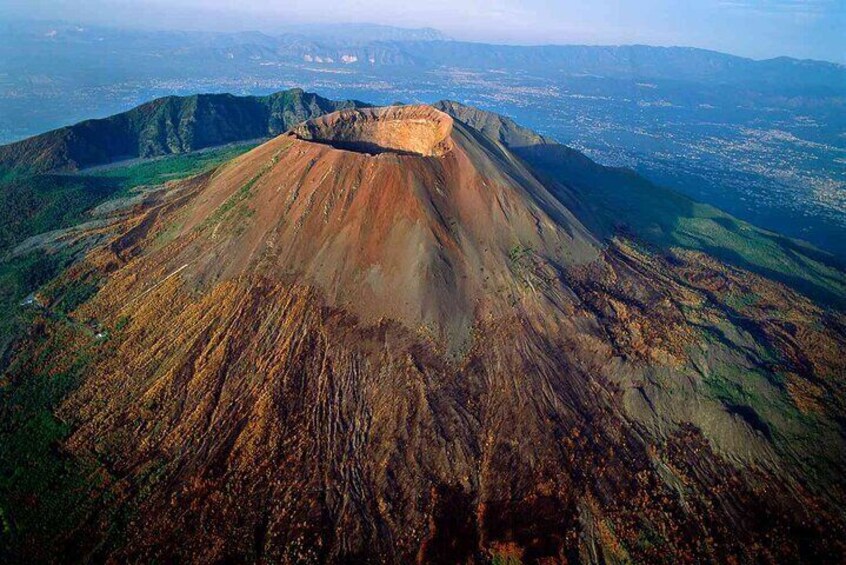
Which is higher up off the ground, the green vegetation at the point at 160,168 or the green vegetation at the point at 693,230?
the green vegetation at the point at 693,230

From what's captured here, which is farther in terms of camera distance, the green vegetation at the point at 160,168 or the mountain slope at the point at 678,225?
the green vegetation at the point at 160,168

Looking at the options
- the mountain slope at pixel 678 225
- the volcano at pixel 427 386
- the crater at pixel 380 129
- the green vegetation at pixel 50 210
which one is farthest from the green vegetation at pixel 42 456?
the mountain slope at pixel 678 225

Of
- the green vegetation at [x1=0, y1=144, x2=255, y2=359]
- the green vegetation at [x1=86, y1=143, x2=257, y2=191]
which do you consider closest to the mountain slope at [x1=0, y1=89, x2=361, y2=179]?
the green vegetation at [x1=86, y1=143, x2=257, y2=191]

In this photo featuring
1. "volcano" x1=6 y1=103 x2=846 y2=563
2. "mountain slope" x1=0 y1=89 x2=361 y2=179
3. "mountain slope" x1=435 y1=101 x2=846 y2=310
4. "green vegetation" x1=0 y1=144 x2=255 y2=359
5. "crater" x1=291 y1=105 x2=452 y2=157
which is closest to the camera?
"volcano" x1=6 y1=103 x2=846 y2=563

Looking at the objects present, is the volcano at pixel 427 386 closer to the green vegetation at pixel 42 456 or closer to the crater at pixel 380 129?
the green vegetation at pixel 42 456

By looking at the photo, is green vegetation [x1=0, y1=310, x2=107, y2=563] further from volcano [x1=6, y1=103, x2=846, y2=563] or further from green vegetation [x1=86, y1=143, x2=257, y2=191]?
green vegetation [x1=86, y1=143, x2=257, y2=191]

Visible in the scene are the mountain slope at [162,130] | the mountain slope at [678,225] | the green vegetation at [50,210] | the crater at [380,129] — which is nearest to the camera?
the green vegetation at [50,210]

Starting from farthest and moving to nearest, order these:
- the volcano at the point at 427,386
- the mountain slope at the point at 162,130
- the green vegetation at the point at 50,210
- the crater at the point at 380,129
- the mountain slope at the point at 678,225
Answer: the mountain slope at the point at 162,130 < the mountain slope at the point at 678,225 < the crater at the point at 380,129 < the green vegetation at the point at 50,210 < the volcano at the point at 427,386

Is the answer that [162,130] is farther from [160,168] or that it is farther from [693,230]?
[693,230]

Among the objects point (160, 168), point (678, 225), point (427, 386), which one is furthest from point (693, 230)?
point (160, 168)
